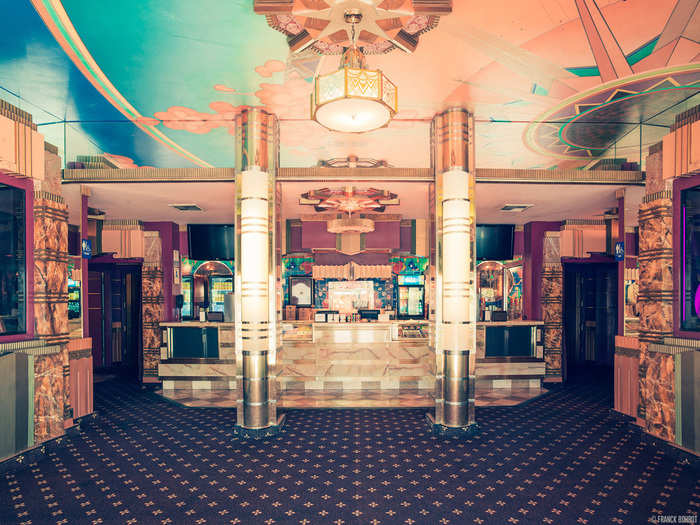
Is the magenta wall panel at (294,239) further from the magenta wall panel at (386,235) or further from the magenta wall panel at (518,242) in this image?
the magenta wall panel at (518,242)

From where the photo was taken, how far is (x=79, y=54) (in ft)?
12.3

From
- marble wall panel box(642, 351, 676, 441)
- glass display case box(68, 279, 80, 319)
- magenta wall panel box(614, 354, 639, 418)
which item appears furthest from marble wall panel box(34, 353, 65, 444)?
magenta wall panel box(614, 354, 639, 418)

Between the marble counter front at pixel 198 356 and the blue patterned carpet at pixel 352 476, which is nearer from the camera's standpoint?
the blue patterned carpet at pixel 352 476

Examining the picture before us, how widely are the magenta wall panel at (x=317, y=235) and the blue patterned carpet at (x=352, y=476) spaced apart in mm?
4299

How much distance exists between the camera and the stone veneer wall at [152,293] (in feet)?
28.2

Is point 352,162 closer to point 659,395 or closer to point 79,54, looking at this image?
point 79,54

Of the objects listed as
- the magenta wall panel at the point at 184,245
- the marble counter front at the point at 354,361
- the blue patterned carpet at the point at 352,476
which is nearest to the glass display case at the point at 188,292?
the magenta wall panel at the point at 184,245

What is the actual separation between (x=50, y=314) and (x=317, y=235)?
17.6 feet

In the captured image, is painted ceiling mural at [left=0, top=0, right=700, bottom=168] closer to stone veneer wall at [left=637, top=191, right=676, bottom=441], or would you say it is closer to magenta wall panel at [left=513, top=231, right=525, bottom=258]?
stone veneer wall at [left=637, top=191, right=676, bottom=441]

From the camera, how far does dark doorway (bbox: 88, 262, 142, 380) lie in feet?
31.0

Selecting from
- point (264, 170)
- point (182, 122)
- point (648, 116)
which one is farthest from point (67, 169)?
point (648, 116)

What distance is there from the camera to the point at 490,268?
12664mm

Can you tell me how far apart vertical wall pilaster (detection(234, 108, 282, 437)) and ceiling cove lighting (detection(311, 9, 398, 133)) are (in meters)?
1.89

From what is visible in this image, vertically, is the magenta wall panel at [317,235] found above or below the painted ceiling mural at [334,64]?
below
